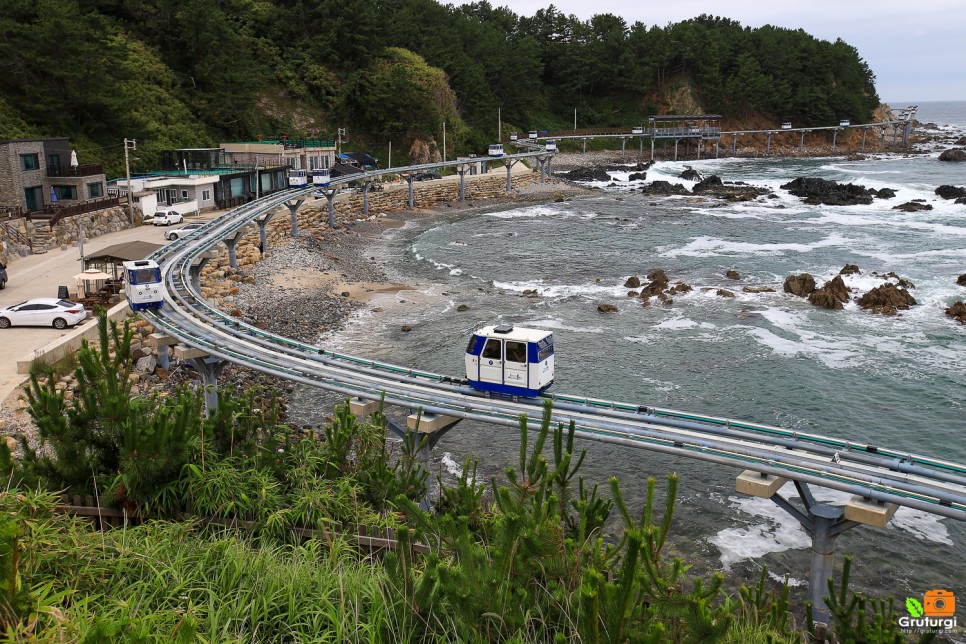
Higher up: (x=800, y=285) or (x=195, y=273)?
(x=195, y=273)

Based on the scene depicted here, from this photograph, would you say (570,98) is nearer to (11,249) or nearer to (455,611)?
(11,249)

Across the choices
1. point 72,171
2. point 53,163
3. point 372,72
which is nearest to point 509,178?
point 372,72

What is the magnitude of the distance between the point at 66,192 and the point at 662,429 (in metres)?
42.8

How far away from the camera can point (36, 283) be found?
108 ft

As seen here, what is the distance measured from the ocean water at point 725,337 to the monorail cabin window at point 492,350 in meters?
3.87

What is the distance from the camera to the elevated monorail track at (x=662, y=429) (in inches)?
552

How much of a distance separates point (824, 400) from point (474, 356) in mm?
13342

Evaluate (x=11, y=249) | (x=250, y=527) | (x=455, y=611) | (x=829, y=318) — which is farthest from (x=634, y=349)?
(x=11, y=249)

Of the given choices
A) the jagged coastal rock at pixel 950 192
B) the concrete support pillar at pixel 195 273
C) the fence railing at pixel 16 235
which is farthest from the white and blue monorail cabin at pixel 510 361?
the jagged coastal rock at pixel 950 192

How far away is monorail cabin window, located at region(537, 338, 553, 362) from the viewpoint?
1871 centimetres

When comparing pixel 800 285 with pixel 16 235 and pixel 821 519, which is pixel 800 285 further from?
pixel 16 235

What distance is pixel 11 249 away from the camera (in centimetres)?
3803

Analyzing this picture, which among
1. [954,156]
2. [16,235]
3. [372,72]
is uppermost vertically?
[372,72]

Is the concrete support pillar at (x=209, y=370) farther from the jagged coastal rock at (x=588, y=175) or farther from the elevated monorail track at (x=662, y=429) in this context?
the jagged coastal rock at (x=588, y=175)
